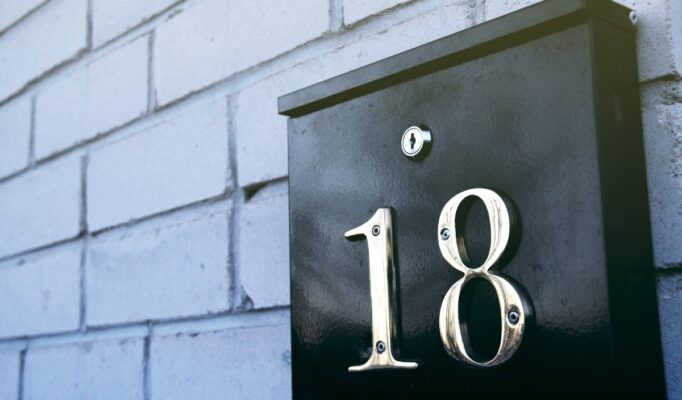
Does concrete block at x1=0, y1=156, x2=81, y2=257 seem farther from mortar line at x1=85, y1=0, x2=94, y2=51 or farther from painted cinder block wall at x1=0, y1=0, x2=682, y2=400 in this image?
mortar line at x1=85, y1=0, x2=94, y2=51

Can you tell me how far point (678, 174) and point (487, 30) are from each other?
0.18m

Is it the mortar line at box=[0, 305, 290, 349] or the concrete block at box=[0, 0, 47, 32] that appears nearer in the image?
the mortar line at box=[0, 305, 290, 349]

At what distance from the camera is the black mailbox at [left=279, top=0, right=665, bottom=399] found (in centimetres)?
59

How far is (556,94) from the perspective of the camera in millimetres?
624

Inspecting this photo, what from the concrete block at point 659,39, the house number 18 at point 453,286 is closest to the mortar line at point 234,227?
the house number 18 at point 453,286

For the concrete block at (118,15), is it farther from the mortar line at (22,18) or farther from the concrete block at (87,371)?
the concrete block at (87,371)

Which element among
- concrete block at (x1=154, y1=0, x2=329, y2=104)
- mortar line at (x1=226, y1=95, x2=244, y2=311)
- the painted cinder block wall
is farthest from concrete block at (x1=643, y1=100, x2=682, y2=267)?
mortar line at (x1=226, y1=95, x2=244, y2=311)

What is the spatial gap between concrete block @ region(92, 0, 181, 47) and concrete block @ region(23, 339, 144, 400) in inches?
18.8

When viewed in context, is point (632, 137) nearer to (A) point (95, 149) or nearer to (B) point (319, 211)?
(B) point (319, 211)

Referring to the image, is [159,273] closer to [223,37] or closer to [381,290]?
[223,37]

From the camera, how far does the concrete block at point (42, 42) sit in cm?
148

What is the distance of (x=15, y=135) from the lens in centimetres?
163

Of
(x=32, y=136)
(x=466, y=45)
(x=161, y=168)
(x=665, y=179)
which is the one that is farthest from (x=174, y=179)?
(x=665, y=179)

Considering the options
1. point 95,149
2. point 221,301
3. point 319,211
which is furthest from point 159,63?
point 319,211
